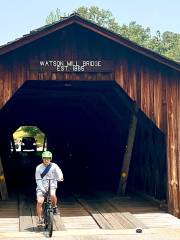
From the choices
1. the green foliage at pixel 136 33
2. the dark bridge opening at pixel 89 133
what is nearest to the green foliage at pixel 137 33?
the green foliage at pixel 136 33

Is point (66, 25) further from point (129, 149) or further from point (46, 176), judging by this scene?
point (129, 149)

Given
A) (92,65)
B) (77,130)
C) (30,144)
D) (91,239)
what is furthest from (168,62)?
(30,144)

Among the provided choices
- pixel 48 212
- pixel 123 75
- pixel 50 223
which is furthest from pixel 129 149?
pixel 50 223

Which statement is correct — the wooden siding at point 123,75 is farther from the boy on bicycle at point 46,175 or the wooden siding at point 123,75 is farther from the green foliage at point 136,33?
the green foliage at point 136,33

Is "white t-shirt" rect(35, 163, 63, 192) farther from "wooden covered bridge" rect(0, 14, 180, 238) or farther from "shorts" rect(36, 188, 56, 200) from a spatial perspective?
"wooden covered bridge" rect(0, 14, 180, 238)

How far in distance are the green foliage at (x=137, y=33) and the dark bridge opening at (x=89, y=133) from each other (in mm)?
68911

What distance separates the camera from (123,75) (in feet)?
50.7

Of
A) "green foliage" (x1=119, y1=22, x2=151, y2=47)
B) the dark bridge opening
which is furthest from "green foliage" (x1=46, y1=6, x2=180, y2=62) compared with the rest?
the dark bridge opening

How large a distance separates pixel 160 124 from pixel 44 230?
17.7 ft

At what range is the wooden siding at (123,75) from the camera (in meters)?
14.9

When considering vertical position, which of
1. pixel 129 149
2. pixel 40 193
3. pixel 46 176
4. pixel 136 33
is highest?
pixel 136 33

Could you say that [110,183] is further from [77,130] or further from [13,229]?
[13,229]

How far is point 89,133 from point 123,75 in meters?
14.6

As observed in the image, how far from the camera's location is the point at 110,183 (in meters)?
23.8
